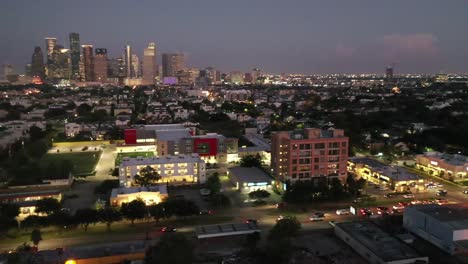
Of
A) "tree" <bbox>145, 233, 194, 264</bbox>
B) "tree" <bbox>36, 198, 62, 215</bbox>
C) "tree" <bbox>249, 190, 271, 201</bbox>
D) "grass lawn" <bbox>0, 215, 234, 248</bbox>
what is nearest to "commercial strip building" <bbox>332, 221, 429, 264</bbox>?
"tree" <bbox>249, 190, 271, 201</bbox>

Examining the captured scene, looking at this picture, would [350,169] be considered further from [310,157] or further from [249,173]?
[249,173]

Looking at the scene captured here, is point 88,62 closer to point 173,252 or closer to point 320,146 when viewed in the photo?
point 320,146

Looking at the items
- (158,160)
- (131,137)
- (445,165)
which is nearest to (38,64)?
(131,137)

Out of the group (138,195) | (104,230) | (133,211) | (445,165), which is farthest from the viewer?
(445,165)

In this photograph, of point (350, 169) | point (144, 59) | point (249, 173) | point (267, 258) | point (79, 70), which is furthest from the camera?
point (144, 59)

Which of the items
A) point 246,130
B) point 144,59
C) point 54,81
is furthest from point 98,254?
point 144,59
